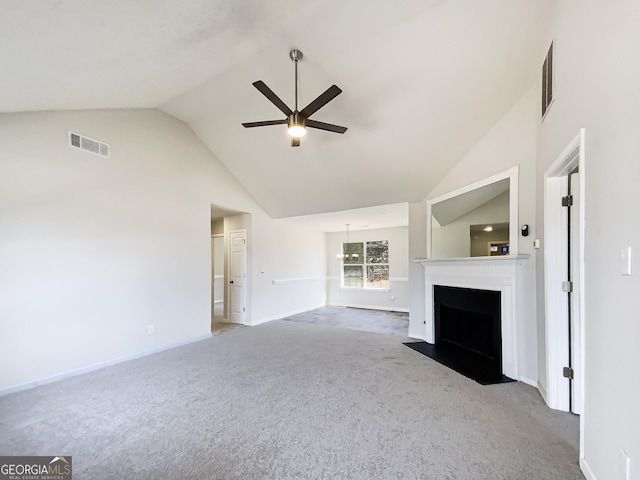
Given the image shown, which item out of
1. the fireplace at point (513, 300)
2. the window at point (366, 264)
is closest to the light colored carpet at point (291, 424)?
the fireplace at point (513, 300)

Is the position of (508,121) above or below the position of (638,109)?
above

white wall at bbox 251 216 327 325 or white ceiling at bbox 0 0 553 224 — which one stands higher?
white ceiling at bbox 0 0 553 224

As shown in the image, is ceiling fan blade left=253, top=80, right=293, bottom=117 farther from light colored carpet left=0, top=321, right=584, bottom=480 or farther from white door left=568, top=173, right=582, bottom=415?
light colored carpet left=0, top=321, right=584, bottom=480

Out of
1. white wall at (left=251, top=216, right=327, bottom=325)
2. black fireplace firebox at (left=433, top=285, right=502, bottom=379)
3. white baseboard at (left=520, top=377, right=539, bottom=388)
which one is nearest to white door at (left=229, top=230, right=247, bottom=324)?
white wall at (left=251, top=216, right=327, bottom=325)

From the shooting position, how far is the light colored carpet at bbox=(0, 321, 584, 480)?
5.98ft

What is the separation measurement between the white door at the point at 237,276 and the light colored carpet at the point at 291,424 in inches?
101

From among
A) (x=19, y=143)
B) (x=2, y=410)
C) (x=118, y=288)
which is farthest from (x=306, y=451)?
(x=19, y=143)

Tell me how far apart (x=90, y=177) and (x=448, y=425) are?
4.66m

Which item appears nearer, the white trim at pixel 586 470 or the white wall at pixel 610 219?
the white wall at pixel 610 219

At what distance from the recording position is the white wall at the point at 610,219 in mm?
1273

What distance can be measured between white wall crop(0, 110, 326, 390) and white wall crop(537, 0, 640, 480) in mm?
4731

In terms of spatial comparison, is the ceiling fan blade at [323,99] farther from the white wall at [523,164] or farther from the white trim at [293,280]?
the white trim at [293,280]

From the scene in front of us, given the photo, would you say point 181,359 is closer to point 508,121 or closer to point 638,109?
point 638,109

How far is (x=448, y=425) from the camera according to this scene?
2.28 metres
